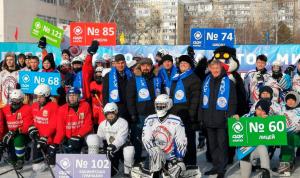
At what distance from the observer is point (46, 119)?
771 centimetres

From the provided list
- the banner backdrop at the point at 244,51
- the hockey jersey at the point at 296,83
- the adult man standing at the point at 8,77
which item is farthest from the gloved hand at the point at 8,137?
the banner backdrop at the point at 244,51

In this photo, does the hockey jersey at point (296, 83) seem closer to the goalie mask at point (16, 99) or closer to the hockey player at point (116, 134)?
the hockey player at point (116, 134)

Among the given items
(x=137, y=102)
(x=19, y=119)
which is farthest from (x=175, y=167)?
(x=19, y=119)

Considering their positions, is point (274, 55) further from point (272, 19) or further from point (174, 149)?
point (272, 19)

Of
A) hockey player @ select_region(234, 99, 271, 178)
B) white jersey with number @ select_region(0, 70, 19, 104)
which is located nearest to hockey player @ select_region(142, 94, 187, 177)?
hockey player @ select_region(234, 99, 271, 178)

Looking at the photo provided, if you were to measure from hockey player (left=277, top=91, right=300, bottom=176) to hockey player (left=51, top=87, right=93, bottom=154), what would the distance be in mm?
3172

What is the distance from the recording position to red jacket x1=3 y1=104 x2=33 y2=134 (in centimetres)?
780

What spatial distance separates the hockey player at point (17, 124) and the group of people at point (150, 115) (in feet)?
0.05

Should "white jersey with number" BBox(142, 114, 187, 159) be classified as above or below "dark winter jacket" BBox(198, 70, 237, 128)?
below

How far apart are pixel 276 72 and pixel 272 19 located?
7116cm

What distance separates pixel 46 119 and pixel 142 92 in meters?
1.65

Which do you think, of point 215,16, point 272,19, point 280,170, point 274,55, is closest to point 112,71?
point 280,170

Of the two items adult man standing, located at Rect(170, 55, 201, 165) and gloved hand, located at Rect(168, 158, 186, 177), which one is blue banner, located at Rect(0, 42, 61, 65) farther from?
gloved hand, located at Rect(168, 158, 186, 177)

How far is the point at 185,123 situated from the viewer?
24.8 ft
